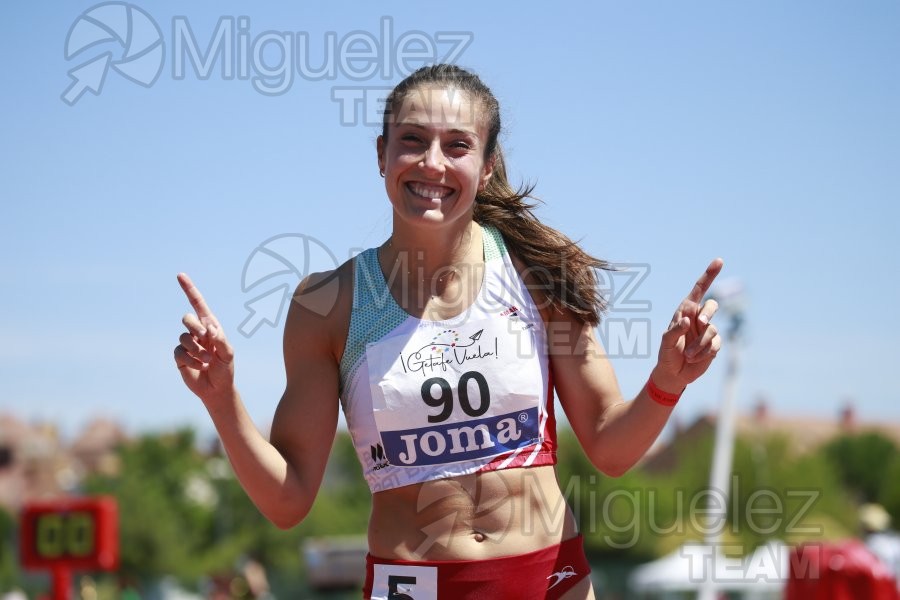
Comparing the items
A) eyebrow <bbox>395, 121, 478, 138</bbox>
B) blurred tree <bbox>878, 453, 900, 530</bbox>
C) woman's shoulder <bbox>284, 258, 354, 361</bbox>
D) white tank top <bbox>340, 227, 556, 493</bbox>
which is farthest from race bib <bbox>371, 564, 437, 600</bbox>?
blurred tree <bbox>878, 453, 900, 530</bbox>

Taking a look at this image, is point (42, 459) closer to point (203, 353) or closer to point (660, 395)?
point (203, 353)

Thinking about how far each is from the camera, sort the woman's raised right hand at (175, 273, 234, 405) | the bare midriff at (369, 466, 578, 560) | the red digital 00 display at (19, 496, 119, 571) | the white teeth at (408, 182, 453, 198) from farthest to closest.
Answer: the red digital 00 display at (19, 496, 119, 571)
the white teeth at (408, 182, 453, 198)
the bare midriff at (369, 466, 578, 560)
the woman's raised right hand at (175, 273, 234, 405)

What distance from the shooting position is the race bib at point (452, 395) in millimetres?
3127

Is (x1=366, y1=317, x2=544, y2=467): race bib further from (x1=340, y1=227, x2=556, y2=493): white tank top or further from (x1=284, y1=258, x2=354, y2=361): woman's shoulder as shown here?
(x1=284, y1=258, x2=354, y2=361): woman's shoulder

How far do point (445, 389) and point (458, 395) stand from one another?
41 mm

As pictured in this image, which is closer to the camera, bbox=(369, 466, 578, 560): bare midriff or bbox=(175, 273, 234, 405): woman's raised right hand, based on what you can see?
bbox=(175, 273, 234, 405): woman's raised right hand

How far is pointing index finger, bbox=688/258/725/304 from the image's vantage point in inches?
121

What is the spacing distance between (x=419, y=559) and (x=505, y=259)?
95cm

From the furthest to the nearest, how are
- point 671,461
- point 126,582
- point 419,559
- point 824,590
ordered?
point 671,461
point 126,582
point 824,590
point 419,559

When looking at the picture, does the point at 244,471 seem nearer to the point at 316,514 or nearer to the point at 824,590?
the point at 824,590

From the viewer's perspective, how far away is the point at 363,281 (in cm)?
334

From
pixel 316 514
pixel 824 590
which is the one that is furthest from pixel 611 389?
pixel 316 514

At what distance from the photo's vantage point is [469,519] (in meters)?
3.08

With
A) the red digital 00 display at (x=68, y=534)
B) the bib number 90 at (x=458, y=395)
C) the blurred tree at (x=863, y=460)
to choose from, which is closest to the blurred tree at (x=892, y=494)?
the blurred tree at (x=863, y=460)
